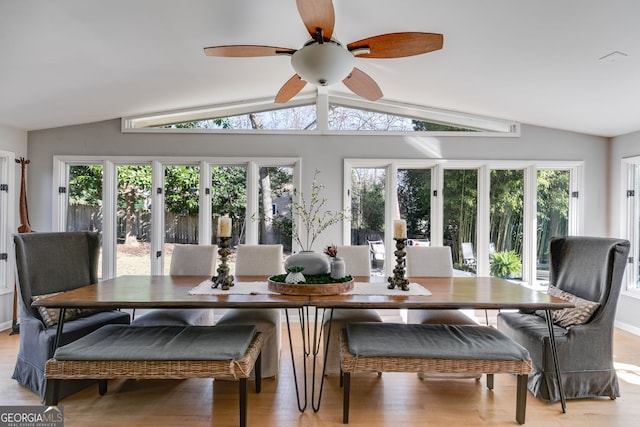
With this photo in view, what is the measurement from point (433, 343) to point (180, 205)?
3297 millimetres

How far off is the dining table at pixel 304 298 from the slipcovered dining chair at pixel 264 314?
27 cm

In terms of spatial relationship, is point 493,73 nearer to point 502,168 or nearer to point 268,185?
point 502,168

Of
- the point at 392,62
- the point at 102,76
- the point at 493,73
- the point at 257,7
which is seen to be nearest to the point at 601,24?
the point at 493,73

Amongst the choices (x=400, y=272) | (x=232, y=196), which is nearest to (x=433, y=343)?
(x=400, y=272)

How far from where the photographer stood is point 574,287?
2.76 metres

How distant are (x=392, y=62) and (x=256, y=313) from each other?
94.2 inches

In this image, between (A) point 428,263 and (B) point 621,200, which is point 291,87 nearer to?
(A) point 428,263

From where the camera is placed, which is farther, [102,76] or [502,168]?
[502,168]

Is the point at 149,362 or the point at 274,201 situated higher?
the point at 274,201

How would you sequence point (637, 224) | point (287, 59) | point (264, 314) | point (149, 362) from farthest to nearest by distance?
point (637, 224)
point (287, 59)
point (264, 314)
point (149, 362)

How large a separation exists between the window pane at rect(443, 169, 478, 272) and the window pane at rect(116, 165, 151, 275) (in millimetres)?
3644

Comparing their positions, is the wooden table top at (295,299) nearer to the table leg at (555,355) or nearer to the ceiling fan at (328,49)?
the table leg at (555,355)

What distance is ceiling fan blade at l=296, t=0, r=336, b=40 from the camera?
1627 millimetres

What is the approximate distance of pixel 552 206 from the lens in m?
4.30
